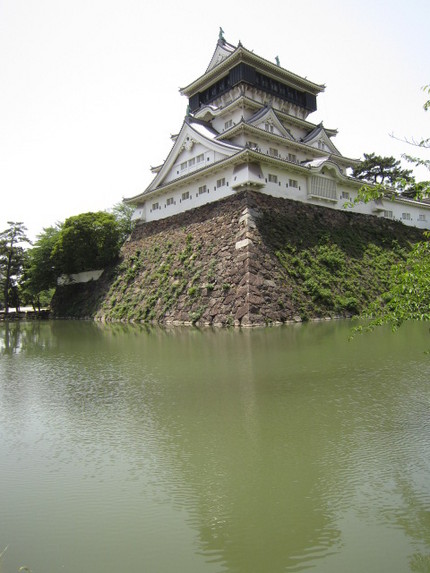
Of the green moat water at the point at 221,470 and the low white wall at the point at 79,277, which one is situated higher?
the low white wall at the point at 79,277

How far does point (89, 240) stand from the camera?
33344 mm

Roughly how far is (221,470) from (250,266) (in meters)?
16.3

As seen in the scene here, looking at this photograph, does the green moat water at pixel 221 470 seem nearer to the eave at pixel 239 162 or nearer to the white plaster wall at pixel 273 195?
the eave at pixel 239 162

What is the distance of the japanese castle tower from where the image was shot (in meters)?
25.9

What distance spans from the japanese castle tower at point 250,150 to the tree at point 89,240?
97.9 inches

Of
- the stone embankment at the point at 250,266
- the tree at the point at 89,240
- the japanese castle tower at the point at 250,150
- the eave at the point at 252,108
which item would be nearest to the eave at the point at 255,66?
the japanese castle tower at the point at 250,150

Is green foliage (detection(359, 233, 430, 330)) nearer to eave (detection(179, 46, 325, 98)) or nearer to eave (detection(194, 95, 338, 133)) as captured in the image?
eave (detection(194, 95, 338, 133))

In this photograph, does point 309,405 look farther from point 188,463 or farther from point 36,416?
point 36,416

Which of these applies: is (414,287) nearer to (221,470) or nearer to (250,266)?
(221,470)

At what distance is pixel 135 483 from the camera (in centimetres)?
425

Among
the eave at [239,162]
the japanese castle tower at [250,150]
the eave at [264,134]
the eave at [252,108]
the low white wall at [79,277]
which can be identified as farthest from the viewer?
the low white wall at [79,277]

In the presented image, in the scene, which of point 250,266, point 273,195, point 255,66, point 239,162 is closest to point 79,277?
point 239,162

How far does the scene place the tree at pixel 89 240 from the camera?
108 feet

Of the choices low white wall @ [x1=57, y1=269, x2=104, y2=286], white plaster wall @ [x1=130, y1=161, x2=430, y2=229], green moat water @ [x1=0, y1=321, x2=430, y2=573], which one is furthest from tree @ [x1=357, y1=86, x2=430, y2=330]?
low white wall @ [x1=57, y1=269, x2=104, y2=286]
